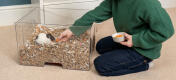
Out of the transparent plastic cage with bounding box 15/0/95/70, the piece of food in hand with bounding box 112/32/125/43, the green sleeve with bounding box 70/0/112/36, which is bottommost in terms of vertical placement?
the transparent plastic cage with bounding box 15/0/95/70

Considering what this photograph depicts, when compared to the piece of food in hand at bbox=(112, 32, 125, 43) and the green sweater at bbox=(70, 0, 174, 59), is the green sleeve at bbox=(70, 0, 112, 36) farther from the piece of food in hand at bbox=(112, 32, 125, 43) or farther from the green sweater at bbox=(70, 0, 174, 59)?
the piece of food in hand at bbox=(112, 32, 125, 43)

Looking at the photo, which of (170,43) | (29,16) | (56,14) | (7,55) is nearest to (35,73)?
(7,55)

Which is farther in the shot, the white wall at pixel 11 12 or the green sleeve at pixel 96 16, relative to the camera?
the white wall at pixel 11 12

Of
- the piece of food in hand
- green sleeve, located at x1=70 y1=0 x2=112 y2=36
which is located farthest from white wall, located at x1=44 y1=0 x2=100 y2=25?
the piece of food in hand

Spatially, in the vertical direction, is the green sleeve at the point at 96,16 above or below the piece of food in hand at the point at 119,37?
above

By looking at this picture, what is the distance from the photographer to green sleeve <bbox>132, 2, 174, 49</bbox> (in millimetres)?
1186

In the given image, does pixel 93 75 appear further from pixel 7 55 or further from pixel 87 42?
pixel 7 55

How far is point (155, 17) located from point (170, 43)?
0.60m

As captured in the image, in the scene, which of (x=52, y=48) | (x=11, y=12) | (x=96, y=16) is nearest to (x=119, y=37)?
(x=96, y=16)

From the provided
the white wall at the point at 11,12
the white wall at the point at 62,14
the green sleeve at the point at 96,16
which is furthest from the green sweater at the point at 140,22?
the white wall at the point at 11,12

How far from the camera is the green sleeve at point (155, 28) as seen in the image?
1186 millimetres

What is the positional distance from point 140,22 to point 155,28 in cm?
10

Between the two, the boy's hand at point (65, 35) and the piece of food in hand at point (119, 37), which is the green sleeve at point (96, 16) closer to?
the boy's hand at point (65, 35)

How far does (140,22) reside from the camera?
4.19 ft
